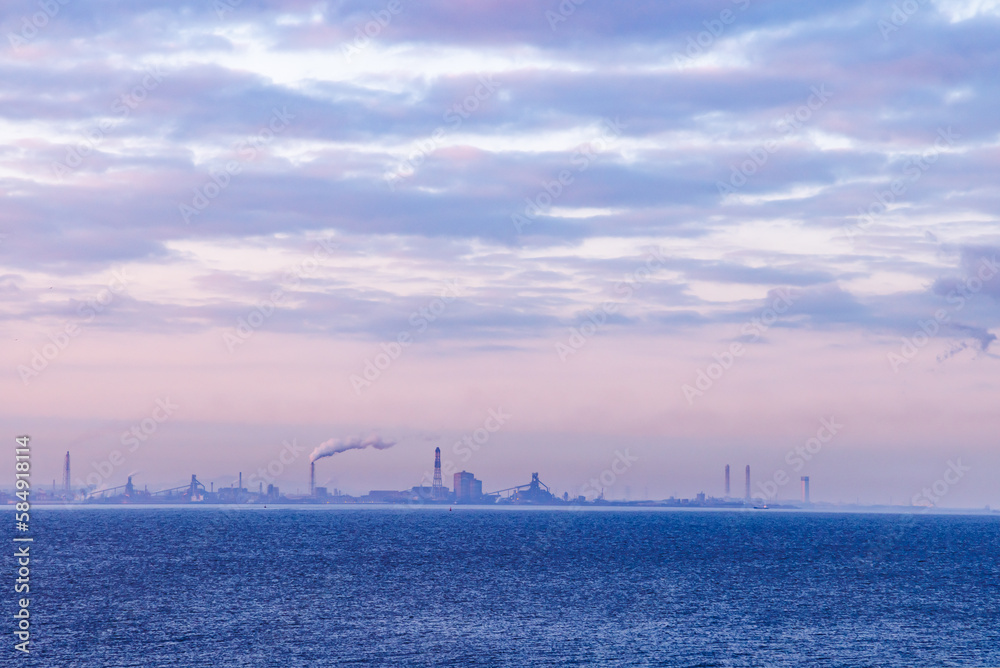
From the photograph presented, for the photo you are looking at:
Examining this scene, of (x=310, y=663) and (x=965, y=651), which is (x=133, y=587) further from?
(x=965, y=651)

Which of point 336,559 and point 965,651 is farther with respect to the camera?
point 336,559

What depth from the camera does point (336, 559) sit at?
146m

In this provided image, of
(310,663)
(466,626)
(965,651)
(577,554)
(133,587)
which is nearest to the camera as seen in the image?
(310,663)

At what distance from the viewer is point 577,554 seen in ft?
533

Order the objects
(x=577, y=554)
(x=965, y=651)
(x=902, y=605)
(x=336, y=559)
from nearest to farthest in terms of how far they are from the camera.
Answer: (x=965, y=651), (x=902, y=605), (x=336, y=559), (x=577, y=554)

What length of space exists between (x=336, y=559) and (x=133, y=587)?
4304 cm

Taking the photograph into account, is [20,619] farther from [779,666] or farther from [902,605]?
[902,605]

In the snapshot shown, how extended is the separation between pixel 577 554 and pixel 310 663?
9847cm

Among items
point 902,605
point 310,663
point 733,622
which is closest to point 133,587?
point 310,663

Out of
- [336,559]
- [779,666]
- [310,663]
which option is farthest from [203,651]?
[336,559]

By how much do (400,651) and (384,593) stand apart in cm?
3204

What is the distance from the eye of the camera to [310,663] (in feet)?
222

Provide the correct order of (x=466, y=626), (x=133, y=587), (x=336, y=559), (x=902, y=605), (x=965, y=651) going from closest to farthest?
(x=965, y=651) < (x=466, y=626) < (x=902, y=605) < (x=133, y=587) < (x=336, y=559)

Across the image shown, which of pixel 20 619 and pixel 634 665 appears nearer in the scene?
pixel 634 665
